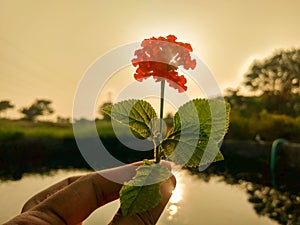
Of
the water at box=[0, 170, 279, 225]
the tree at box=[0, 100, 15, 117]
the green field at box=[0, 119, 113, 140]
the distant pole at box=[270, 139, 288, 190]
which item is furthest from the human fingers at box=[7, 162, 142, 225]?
the tree at box=[0, 100, 15, 117]

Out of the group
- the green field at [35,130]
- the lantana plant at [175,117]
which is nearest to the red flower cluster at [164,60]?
the lantana plant at [175,117]

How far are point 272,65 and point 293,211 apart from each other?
7.61 meters

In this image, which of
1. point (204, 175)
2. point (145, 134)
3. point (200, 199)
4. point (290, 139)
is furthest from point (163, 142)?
point (290, 139)

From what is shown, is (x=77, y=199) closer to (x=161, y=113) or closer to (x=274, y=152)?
(x=161, y=113)

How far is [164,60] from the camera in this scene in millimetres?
502

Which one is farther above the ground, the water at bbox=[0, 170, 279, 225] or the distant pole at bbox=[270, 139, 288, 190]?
the distant pole at bbox=[270, 139, 288, 190]

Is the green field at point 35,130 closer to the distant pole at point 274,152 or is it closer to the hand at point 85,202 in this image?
the distant pole at point 274,152

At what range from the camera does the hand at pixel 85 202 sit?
52 cm

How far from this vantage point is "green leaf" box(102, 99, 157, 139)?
1.68 feet

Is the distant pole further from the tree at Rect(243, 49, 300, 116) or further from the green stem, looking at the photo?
the green stem

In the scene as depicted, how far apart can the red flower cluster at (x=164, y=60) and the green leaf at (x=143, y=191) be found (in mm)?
112

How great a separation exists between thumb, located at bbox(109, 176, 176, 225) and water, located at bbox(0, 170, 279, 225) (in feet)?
17.9

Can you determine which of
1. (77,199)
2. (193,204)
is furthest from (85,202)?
(193,204)

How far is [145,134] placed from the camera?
520mm
